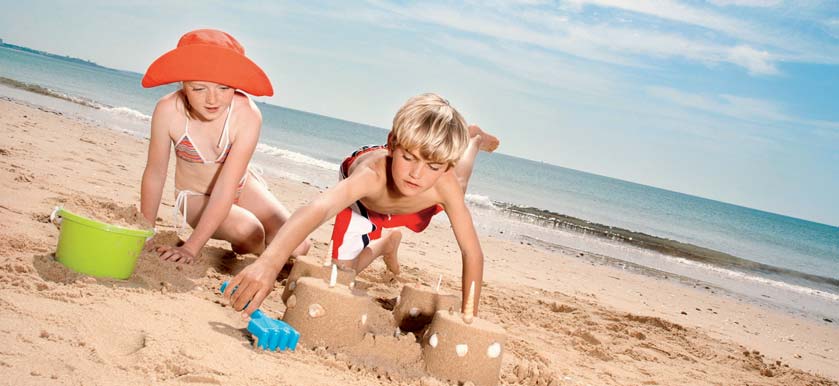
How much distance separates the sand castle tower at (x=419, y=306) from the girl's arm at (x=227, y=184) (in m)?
1.19

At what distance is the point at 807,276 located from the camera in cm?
1480

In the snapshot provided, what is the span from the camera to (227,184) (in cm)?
345

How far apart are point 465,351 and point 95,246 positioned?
1.63 m

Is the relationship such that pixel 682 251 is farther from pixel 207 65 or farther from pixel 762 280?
pixel 207 65

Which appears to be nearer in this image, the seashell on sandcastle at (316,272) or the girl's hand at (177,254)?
the seashell on sandcastle at (316,272)

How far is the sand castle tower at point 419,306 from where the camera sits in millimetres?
2965

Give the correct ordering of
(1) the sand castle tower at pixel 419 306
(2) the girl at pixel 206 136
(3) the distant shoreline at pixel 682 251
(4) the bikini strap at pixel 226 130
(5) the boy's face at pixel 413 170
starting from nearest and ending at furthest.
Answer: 1. (5) the boy's face at pixel 413 170
2. (1) the sand castle tower at pixel 419 306
3. (2) the girl at pixel 206 136
4. (4) the bikini strap at pixel 226 130
5. (3) the distant shoreline at pixel 682 251

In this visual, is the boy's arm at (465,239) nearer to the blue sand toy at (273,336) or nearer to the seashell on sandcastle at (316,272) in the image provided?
the seashell on sandcastle at (316,272)

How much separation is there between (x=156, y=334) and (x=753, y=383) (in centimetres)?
356

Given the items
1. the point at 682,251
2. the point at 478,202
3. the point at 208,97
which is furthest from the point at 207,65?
the point at 682,251

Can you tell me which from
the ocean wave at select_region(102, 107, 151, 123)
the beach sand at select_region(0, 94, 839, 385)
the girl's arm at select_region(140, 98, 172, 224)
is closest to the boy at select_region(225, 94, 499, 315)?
the beach sand at select_region(0, 94, 839, 385)

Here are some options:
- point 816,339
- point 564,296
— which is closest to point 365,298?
point 564,296

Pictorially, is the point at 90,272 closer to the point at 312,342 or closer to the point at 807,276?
the point at 312,342

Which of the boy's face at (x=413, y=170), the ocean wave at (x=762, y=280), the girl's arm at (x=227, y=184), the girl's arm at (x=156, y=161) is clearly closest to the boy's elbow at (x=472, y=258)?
the boy's face at (x=413, y=170)
